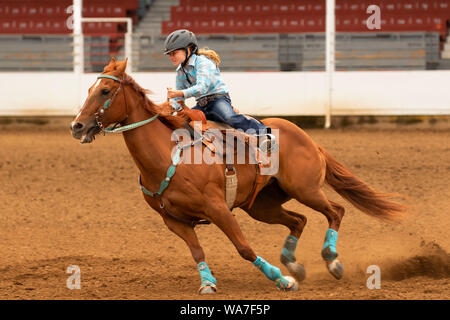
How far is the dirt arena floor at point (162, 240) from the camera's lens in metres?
5.21

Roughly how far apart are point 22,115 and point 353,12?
853 centimetres

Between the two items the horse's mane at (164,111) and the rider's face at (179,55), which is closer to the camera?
the horse's mane at (164,111)

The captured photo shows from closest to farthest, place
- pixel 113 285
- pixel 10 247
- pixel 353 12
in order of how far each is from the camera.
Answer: pixel 113 285
pixel 10 247
pixel 353 12

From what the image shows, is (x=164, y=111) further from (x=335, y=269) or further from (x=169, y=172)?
(x=335, y=269)

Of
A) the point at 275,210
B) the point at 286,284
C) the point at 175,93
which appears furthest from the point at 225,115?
the point at 286,284

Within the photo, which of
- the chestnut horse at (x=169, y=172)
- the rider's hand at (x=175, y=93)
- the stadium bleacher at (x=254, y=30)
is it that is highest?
the stadium bleacher at (x=254, y=30)

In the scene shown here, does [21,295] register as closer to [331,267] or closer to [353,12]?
[331,267]

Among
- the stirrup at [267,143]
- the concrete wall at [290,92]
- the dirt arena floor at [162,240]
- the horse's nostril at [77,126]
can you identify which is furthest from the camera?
the concrete wall at [290,92]

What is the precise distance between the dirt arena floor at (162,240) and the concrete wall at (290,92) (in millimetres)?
3551

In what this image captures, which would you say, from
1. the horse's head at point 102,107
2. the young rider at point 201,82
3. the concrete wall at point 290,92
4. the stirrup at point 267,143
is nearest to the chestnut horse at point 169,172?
the horse's head at point 102,107

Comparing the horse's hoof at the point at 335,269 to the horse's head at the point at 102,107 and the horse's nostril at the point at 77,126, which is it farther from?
the horse's nostril at the point at 77,126

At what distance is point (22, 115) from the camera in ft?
50.9

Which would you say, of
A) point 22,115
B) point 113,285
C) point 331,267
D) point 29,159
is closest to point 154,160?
point 113,285

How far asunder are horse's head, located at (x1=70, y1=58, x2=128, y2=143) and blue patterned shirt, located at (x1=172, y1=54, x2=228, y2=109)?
0.45m
